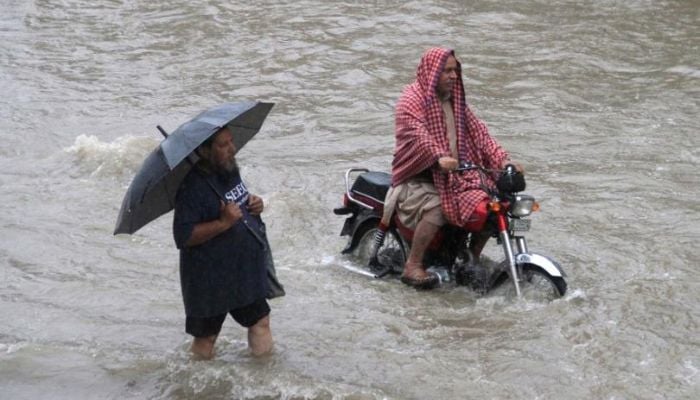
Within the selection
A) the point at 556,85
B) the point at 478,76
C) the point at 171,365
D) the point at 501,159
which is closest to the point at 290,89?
the point at 478,76

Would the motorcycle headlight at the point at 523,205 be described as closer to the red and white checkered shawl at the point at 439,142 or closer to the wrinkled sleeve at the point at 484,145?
the red and white checkered shawl at the point at 439,142

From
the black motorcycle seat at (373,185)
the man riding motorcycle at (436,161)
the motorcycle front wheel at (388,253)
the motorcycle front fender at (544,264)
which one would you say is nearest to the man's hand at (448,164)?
the man riding motorcycle at (436,161)

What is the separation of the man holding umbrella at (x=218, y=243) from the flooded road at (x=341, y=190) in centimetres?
62

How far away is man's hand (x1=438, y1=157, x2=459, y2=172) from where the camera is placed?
23.7 feet

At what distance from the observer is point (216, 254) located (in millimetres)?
5875

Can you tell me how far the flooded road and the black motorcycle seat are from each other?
2.33 ft

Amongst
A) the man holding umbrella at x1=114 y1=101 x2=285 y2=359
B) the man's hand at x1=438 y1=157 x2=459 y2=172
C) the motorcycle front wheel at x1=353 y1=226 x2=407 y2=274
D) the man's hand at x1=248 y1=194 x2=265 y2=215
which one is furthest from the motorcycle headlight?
the man's hand at x1=248 y1=194 x2=265 y2=215

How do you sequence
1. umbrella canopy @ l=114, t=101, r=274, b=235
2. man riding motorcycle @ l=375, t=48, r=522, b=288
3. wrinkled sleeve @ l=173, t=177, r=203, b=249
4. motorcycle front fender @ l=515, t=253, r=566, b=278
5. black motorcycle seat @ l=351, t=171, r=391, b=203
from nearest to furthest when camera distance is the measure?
umbrella canopy @ l=114, t=101, r=274, b=235 → wrinkled sleeve @ l=173, t=177, r=203, b=249 → motorcycle front fender @ l=515, t=253, r=566, b=278 → man riding motorcycle @ l=375, t=48, r=522, b=288 → black motorcycle seat @ l=351, t=171, r=391, b=203

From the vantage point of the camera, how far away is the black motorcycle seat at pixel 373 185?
8180 mm

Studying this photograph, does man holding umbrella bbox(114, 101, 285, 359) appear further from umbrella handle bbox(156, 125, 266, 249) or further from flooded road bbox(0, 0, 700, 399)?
flooded road bbox(0, 0, 700, 399)

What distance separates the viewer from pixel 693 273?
316 inches

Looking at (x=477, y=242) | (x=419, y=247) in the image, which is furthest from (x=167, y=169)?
(x=477, y=242)

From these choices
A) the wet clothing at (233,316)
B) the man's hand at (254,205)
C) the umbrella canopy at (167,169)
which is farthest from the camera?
the wet clothing at (233,316)

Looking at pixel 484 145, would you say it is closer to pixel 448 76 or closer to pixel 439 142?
pixel 439 142
